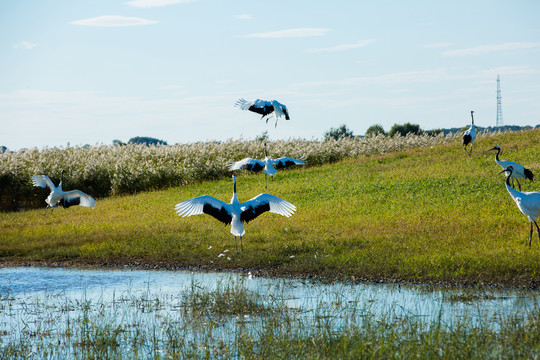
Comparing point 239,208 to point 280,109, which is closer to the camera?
point 239,208

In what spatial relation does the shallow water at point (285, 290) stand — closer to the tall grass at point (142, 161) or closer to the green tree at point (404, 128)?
the tall grass at point (142, 161)

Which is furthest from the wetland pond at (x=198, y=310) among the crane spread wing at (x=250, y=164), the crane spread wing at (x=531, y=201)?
the crane spread wing at (x=250, y=164)

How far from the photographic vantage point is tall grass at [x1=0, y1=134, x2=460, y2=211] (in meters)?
24.0

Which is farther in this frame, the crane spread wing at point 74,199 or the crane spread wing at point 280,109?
the crane spread wing at point 74,199

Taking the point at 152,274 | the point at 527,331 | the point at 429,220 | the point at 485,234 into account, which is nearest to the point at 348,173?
the point at 429,220

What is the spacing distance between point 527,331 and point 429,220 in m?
7.12

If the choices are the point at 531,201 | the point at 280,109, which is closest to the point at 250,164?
the point at 280,109

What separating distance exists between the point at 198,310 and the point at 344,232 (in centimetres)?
544

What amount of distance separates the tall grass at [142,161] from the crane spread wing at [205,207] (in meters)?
14.2

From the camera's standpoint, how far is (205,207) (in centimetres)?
1125

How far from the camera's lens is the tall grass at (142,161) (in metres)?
24.0

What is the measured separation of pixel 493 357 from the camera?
19.1 feet

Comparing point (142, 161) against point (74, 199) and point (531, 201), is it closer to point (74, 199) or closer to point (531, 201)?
point (74, 199)

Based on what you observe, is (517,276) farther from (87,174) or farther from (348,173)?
(87,174)
